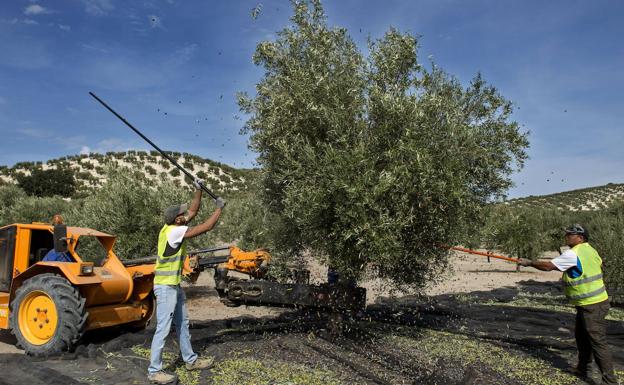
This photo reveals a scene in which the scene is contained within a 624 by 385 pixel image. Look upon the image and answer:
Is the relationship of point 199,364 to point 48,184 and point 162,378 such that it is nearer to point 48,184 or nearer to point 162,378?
point 162,378

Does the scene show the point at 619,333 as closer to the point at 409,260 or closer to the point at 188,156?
the point at 409,260

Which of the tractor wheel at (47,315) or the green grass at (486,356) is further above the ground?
the tractor wheel at (47,315)

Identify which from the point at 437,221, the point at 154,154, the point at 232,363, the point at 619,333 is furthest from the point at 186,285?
the point at 154,154

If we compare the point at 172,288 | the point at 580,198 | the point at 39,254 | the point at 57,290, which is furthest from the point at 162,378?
the point at 580,198

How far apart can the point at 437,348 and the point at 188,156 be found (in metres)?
59.6

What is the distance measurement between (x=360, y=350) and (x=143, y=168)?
169 ft

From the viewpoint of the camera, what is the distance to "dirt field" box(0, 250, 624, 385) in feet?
21.3

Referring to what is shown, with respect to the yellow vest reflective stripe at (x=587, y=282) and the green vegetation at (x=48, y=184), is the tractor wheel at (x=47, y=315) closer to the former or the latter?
the yellow vest reflective stripe at (x=587, y=282)

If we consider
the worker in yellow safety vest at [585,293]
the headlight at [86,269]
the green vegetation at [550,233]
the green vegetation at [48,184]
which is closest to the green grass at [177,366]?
the headlight at [86,269]

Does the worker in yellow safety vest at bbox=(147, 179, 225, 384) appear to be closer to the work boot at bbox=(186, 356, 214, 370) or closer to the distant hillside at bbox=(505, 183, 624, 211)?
the work boot at bbox=(186, 356, 214, 370)

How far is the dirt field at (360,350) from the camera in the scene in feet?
21.3

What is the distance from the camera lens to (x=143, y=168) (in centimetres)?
5472

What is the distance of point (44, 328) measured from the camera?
Result: 7801 millimetres

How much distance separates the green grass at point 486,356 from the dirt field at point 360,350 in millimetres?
17
